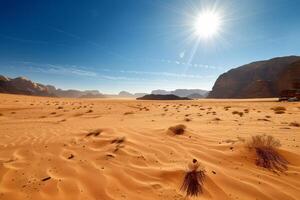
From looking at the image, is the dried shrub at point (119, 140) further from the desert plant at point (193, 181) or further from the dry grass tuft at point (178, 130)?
the desert plant at point (193, 181)

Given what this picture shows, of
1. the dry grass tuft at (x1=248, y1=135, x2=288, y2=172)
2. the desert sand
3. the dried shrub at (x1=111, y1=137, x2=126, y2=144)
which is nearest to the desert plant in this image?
the desert sand

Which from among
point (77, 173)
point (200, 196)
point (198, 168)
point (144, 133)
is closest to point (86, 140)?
point (144, 133)

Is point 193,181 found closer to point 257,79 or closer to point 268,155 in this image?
point 268,155

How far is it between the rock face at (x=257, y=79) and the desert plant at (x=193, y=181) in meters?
111

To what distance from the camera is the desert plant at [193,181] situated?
9.62ft

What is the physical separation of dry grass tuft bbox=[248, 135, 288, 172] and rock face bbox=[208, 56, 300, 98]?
10913 cm

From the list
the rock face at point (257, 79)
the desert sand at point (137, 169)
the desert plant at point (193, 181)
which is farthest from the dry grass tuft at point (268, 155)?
the rock face at point (257, 79)

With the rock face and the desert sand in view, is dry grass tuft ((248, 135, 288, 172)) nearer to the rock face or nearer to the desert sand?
the desert sand

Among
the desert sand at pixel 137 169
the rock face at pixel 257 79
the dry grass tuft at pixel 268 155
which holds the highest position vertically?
the rock face at pixel 257 79

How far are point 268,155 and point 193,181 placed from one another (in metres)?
2.01

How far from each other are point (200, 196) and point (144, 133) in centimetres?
385

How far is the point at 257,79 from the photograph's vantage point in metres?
130

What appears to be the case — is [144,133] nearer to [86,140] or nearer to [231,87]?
[86,140]

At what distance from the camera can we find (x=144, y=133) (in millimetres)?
6551
